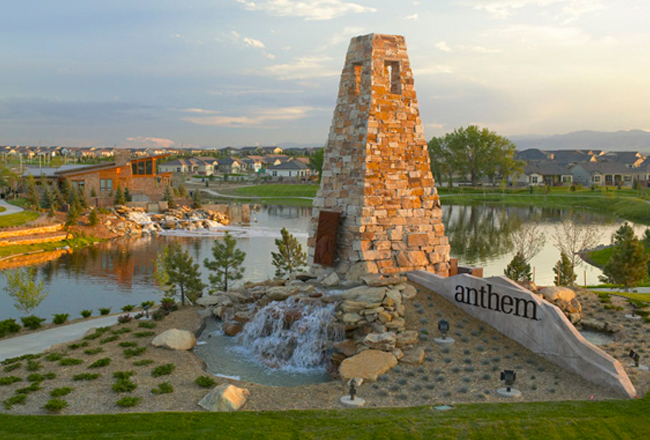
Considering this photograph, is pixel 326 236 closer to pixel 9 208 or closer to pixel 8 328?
pixel 8 328

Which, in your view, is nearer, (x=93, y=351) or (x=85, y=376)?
(x=85, y=376)

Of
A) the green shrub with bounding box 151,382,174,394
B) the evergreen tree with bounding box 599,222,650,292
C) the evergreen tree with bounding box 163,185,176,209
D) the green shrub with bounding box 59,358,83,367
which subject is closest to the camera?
the green shrub with bounding box 151,382,174,394

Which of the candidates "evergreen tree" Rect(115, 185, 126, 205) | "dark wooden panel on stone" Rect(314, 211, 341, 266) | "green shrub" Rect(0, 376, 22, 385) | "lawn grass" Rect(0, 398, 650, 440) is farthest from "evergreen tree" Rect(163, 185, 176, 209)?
"lawn grass" Rect(0, 398, 650, 440)

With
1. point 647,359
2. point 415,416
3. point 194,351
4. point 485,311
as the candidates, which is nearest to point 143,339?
point 194,351

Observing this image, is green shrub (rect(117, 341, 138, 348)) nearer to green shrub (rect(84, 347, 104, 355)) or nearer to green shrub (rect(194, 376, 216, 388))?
green shrub (rect(84, 347, 104, 355))

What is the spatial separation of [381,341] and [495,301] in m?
4.34

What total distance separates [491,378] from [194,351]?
9.15m

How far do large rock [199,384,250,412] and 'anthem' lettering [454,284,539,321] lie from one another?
8624 millimetres

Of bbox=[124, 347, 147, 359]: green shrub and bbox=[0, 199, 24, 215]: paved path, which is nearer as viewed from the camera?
bbox=[124, 347, 147, 359]: green shrub

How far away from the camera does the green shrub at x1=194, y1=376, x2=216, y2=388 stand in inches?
559

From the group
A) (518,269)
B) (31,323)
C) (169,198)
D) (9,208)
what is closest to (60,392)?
(31,323)

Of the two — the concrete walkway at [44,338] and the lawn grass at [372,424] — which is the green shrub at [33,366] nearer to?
the concrete walkway at [44,338]

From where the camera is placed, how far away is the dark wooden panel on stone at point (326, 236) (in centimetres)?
Answer: 1988

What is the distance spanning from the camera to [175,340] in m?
17.5
